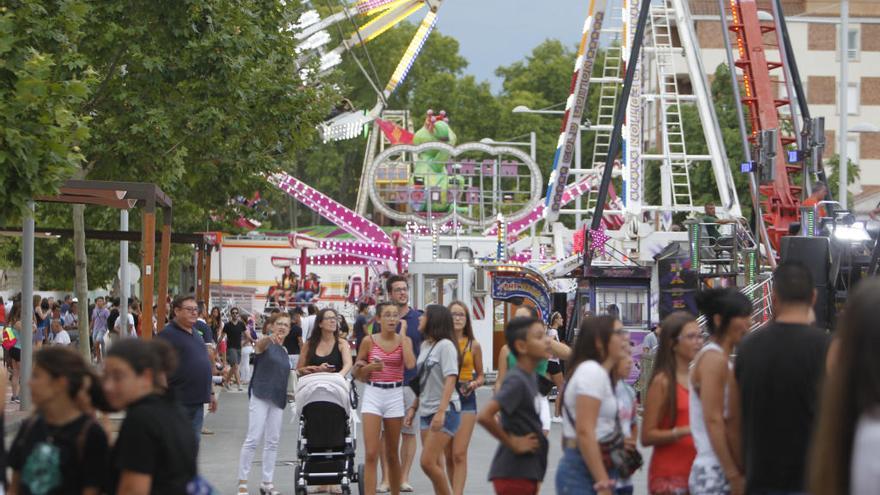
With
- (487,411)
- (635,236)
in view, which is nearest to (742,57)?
(635,236)

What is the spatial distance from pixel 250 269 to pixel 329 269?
352cm

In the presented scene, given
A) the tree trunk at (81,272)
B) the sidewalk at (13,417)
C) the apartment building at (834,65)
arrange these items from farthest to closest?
the apartment building at (834,65) → the tree trunk at (81,272) → the sidewalk at (13,417)

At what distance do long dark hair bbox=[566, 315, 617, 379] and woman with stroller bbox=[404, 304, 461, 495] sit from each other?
3.82 m

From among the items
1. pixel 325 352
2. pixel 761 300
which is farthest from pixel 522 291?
pixel 325 352

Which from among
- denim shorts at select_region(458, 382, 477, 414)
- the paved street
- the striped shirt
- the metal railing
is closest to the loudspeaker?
the paved street

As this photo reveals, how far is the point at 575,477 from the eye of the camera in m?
7.91

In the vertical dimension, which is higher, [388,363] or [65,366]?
[65,366]

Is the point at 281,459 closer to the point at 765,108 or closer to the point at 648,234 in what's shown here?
the point at 765,108

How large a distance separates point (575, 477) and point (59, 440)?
2.55 m

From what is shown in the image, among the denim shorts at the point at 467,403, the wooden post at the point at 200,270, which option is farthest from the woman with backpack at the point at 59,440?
the wooden post at the point at 200,270

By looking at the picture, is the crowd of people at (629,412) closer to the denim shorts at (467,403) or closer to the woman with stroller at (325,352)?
the denim shorts at (467,403)

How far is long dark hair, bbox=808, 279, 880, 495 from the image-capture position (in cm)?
435

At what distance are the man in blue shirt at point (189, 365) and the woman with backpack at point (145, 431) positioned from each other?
17.0 ft

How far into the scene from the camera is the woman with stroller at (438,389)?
39.2ft
